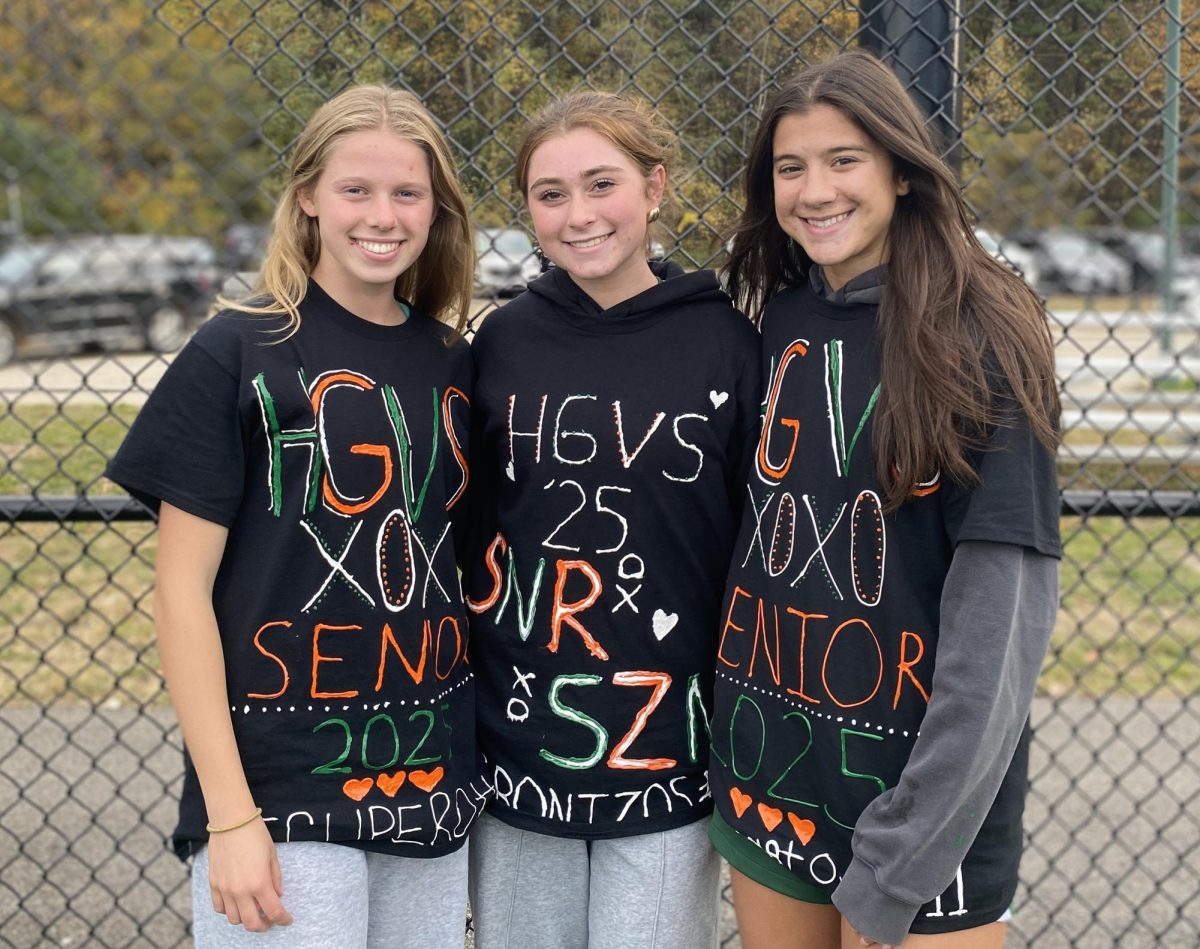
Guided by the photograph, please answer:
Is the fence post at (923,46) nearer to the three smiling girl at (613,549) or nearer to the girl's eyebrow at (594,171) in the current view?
the three smiling girl at (613,549)

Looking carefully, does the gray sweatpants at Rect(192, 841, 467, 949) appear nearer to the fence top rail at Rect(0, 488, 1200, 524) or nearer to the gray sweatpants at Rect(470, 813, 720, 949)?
the gray sweatpants at Rect(470, 813, 720, 949)

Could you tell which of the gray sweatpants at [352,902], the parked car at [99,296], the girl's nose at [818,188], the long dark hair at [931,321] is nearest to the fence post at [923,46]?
the long dark hair at [931,321]

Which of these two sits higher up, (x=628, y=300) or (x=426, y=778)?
(x=628, y=300)

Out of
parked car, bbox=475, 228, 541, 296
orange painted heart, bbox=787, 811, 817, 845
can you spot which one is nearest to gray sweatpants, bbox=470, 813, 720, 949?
orange painted heart, bbox=787, 811, 817, 845

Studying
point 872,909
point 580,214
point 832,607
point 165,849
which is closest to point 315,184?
point 580,214

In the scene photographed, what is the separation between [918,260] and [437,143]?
0.85 metres

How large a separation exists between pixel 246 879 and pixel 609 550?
79 cm

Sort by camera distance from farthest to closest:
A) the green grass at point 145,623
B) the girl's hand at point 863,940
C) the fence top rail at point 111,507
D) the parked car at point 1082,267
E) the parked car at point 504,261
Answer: the parked car at point 1082,267 < the green grass at point 145,623 < the parked car at point 504,261 < the fence top rail at point 111,507 < the girl's hand at point 863,940

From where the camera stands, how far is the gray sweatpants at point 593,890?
210cm

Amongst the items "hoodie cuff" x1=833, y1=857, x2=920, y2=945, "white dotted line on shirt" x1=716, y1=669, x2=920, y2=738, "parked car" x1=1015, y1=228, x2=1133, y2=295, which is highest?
"parked car" x1=1015, y1=228, x2=1133, y2=295

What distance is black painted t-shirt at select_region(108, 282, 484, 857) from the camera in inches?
73.5

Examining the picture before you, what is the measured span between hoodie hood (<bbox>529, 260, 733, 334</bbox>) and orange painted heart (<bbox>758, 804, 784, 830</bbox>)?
87cm

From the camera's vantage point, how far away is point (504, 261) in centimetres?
316

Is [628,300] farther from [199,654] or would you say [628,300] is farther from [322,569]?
[199,654]
